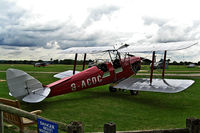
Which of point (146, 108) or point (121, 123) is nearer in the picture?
point (121, 123)

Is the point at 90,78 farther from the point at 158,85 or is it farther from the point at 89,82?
the point at 158,85

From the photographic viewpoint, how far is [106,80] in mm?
10531

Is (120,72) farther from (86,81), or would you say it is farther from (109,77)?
(86,81)

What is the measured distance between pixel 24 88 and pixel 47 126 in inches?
178

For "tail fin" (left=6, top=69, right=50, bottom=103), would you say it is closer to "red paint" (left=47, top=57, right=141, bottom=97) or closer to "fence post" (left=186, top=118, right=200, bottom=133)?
"red paint" (left=47, top=57, right=141, bottom=97)

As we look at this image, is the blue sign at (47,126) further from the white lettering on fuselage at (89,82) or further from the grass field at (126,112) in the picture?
the white lettering on fuselage at (89,82)

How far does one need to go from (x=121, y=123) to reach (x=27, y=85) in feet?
11.6

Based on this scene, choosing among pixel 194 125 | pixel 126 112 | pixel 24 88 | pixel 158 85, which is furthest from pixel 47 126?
pixel 158 85

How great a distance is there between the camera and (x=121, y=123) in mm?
5934

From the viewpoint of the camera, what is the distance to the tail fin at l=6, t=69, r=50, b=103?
6355 millimetres

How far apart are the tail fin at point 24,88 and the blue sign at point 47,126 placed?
377 cm

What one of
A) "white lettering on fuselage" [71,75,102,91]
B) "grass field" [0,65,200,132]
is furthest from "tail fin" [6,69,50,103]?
"white lettering on fuselage" [71,75,102,91]

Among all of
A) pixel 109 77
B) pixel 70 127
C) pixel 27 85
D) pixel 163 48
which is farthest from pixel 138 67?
pixel 70 127

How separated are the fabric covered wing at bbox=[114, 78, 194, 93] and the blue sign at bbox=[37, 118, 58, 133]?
655 centimetres
